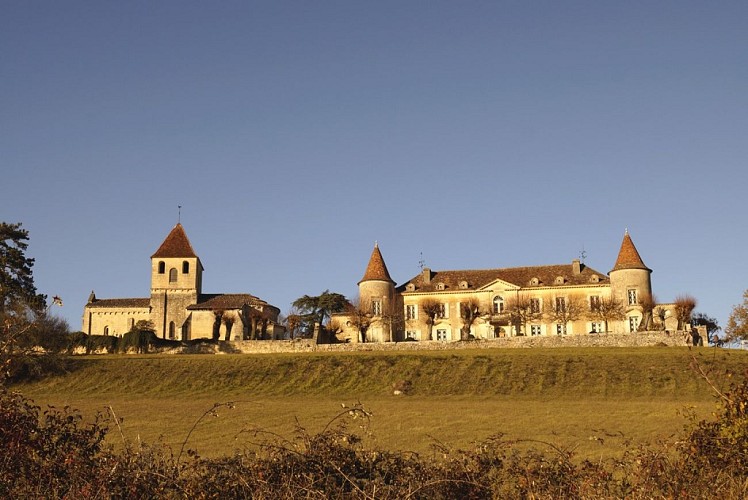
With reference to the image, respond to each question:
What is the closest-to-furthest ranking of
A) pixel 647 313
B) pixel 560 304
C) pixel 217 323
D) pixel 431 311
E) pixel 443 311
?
pixel 647 313
pixel 560 304
pixel 431 311
pixel 443 311
pixel 217 323

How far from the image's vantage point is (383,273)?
72.6m

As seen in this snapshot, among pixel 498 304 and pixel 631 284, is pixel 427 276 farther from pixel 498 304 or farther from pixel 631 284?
pixel 631 284

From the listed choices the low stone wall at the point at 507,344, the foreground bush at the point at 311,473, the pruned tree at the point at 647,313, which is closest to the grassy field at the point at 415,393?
the low stone wall at the point at 507,344

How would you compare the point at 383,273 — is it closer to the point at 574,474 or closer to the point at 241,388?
the point at 241,388

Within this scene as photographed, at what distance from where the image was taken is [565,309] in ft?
228

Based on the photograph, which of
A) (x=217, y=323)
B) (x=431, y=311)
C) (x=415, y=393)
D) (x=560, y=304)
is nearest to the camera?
(x=415, y=393)

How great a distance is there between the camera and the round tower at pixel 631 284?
6675cm

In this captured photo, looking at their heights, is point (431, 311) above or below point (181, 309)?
below

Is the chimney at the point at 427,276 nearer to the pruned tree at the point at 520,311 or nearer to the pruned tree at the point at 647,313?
the pruned tree at the point at 520,311

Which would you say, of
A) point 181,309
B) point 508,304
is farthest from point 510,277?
point 181,309

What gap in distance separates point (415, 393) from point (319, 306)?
174 ft

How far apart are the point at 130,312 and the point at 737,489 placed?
75970 millimetres

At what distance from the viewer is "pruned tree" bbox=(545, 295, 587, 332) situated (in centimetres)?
6869

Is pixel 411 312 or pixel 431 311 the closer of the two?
pixel 431 311
